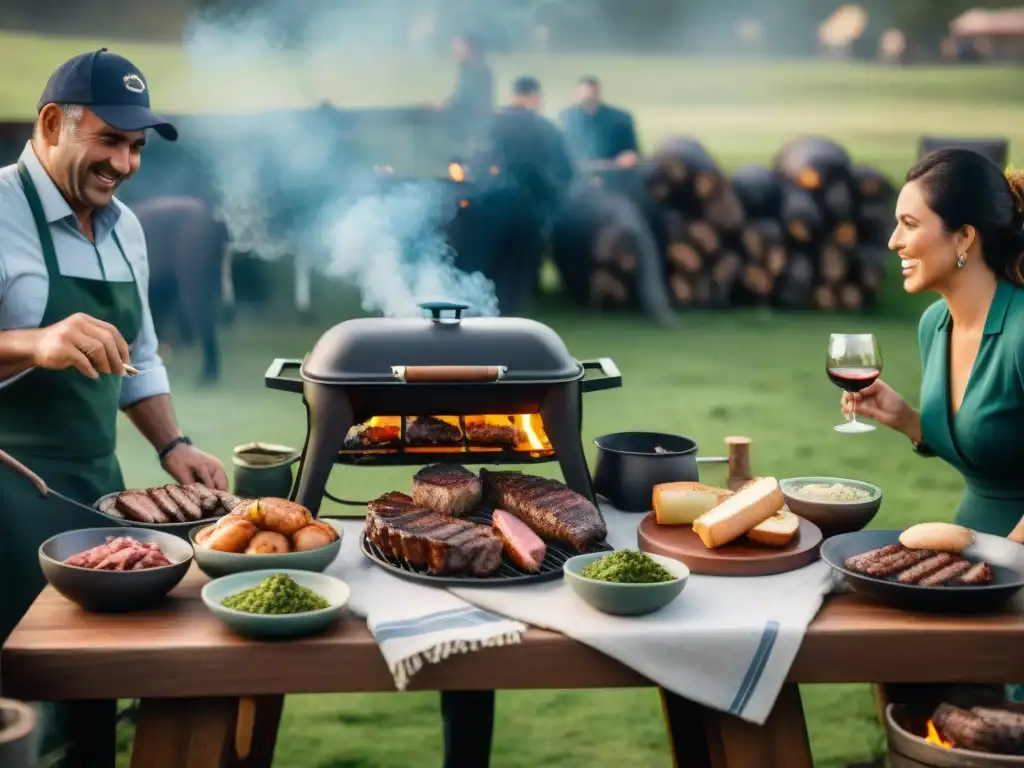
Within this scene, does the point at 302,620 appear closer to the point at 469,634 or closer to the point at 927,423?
the point at 469,634

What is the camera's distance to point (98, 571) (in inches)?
81.6

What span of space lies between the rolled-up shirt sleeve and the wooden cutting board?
136 centimetres

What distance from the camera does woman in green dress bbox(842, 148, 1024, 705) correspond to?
Result: 9.15 feet

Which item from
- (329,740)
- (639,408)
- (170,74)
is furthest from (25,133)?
(329,740)

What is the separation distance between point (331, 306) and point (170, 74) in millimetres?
5329

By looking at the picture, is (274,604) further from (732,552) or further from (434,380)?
(732,552)

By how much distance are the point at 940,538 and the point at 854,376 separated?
19.3 inches

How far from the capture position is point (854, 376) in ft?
8.77

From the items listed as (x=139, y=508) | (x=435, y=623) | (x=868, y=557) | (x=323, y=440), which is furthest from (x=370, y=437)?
(x=868, y=557)

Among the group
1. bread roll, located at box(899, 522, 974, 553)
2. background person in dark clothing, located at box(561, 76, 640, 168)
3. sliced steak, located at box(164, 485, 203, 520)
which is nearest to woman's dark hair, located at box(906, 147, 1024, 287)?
bread roll, located at box(899, 522, 974, 553)

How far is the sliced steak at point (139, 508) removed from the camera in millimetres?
2465

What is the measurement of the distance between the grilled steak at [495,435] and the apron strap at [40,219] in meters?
1.07

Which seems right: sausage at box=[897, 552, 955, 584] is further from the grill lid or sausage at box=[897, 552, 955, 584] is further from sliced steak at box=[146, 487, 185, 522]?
sliced steak at box=[146, 487, 185, 522]

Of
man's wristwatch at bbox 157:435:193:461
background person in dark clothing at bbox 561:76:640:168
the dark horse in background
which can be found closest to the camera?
man's wristwatch at bbox 157:435:193:461
